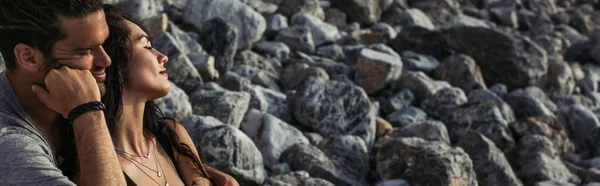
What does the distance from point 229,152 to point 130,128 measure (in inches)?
126

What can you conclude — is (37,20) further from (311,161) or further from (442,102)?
(442,102)

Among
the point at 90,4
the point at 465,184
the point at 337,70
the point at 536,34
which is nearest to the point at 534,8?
the point at 536,34

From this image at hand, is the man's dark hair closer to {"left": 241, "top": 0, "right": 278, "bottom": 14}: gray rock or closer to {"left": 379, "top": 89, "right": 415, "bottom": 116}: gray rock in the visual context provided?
{"left": 379, "top": 89, "right": 415, "bottom": 116}: gray rock

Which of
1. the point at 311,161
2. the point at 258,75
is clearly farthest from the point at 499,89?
the point at 311,161

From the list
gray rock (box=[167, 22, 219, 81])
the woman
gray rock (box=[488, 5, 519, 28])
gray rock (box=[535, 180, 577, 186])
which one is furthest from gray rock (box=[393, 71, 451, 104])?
gray rock (box=[488, 5, 519, 28])

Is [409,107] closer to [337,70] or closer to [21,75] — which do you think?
[337,70]

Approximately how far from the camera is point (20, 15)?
9.30 ft

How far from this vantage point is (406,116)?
33.6 feet

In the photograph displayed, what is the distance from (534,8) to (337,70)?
10.7 meters

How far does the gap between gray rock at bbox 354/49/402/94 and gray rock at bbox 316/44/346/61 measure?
3.30 feet

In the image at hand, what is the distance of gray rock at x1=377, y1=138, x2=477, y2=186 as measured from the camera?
7301 mm

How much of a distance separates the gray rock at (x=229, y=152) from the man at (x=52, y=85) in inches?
144

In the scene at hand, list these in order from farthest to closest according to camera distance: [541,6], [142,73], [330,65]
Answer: [541,6] < [330,65] < [142,73]

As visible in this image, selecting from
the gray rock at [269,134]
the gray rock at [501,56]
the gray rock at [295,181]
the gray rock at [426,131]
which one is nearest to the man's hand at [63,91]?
the gray rock at [295,181]
